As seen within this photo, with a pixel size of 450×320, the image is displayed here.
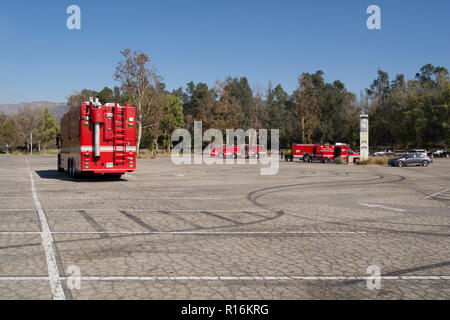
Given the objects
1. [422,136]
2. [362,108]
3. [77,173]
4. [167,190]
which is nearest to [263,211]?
[167,190]

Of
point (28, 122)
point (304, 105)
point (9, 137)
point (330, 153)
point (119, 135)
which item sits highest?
point (304, 105)

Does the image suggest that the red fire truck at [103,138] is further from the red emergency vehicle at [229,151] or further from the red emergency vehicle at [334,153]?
the red emergency vehicle at [229,151]

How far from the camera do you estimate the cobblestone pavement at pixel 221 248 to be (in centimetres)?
484

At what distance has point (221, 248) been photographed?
6.89 metres

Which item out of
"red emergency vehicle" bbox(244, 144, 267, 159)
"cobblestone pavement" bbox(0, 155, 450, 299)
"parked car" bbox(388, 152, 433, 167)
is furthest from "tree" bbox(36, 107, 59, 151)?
"cobblestone pavement" bbox(0, 155, 450, 299)

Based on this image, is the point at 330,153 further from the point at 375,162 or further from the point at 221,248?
the point at 221,248

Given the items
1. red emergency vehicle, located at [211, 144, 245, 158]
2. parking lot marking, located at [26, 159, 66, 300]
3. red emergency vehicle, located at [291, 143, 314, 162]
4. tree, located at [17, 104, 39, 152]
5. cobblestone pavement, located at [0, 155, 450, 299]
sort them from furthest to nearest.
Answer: tree, located at [17, 104, 39, 152] → red emergency vehicle, located at [211, 144, 245, 158] → red emergency vehicle, located at [291, 143, 314, 162] → cobblestone pavement, located at [0, 155, 450, 299] → parking lot marking, located at [26, 159, 66, 300]

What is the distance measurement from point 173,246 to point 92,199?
7161 millimetres

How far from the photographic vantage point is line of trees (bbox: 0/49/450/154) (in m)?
64.7

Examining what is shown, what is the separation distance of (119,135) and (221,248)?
541 inches

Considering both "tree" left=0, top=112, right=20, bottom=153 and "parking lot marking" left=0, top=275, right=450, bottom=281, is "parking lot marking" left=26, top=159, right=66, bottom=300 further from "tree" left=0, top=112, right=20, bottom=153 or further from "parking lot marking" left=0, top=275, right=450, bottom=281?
"tree" left=0, top=112, right=20, bottom=153

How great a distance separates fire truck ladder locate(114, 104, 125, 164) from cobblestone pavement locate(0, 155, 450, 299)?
255 inches

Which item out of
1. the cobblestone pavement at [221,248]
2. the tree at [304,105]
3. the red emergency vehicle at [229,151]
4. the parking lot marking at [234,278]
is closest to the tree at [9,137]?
the red emergency vehicle at [229,151]

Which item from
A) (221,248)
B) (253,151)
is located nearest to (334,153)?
(253,151)
